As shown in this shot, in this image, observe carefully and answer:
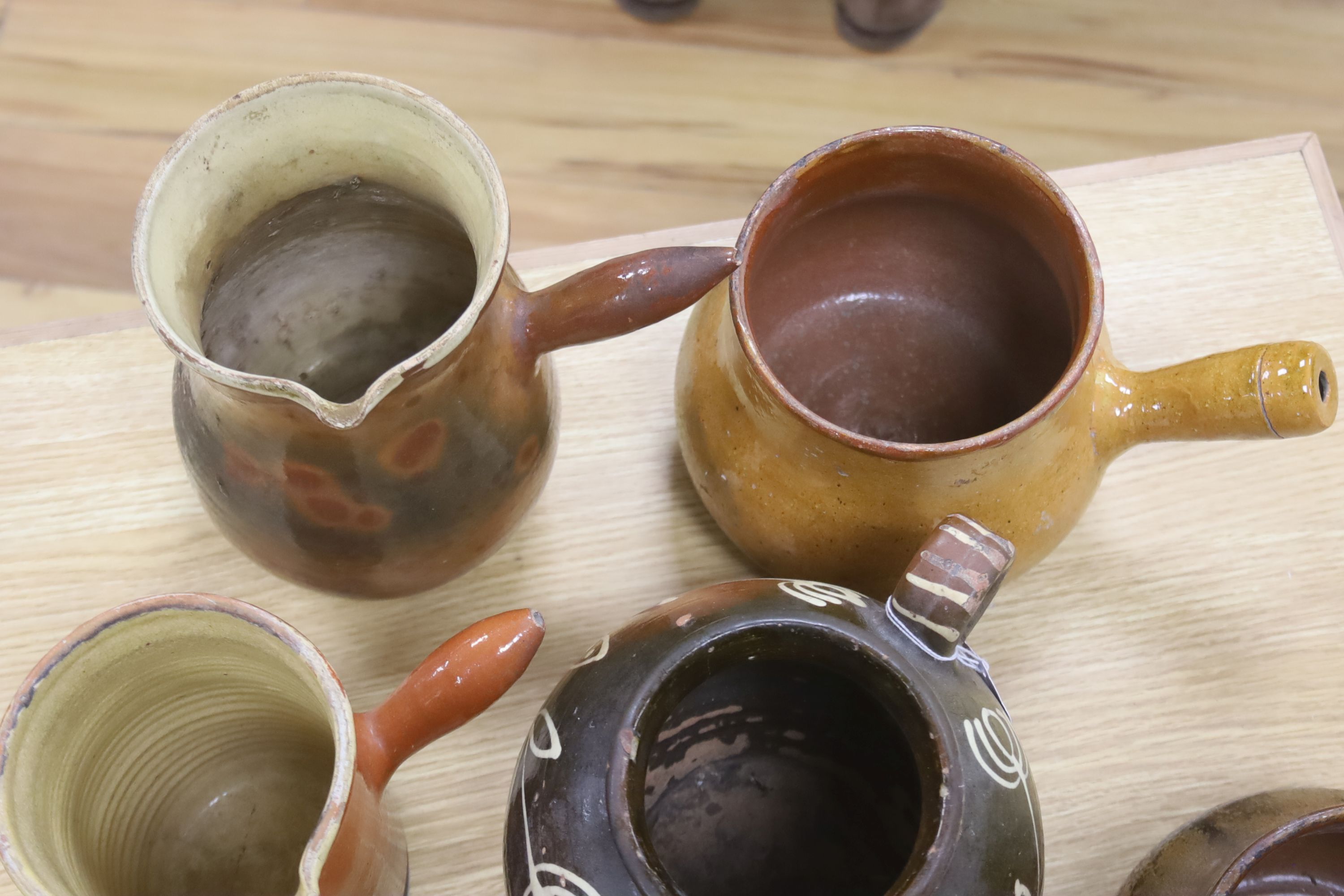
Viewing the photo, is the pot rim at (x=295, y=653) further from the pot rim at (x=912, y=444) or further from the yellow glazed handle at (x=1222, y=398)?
the yellow glazed handle at (x=1222, y=398)

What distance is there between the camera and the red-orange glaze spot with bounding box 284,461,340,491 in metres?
0.61

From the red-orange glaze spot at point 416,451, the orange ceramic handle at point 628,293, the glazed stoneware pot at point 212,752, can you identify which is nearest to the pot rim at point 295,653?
the glazed stoneware pot at point 212,752

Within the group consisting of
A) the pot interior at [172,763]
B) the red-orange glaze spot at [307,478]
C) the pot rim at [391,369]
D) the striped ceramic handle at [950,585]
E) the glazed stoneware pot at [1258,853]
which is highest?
the pot rim at [391,369]

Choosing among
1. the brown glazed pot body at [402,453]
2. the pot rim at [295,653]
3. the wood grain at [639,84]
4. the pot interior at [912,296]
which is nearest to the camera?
the pot rim at [295,653]

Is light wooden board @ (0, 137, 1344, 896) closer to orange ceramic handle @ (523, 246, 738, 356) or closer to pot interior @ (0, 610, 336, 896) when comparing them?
pot interior @ (0, 610, 336, 896)

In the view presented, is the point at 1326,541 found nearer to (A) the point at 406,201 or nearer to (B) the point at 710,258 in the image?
(B) the point at 710,258

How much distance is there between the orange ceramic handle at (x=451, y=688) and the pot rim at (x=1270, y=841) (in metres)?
0.36

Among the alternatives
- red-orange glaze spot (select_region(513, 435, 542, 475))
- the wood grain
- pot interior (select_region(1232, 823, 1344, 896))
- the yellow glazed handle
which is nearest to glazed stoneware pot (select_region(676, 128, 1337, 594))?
the yellow glazed handle

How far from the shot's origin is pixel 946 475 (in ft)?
2.07

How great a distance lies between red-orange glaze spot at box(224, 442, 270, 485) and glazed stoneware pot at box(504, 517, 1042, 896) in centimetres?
20

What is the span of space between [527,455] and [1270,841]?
450 mm

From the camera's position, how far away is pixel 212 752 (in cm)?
69

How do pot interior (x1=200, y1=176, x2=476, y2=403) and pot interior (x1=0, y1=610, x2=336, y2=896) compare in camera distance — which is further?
pot interior (x1=200, y1=176, x2=476, y2=403)

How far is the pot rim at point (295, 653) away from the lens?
501mm
